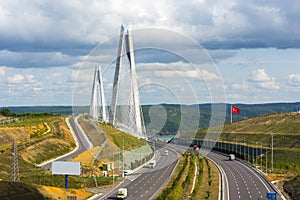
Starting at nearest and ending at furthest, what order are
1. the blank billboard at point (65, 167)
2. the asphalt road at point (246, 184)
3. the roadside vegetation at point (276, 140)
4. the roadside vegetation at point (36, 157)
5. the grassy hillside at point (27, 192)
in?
the grassy hillside at point (27, 192) → the roadside vegetation at point (36, 157) → the asphalt road at point (246, 184) → the blank billboard at point (65, 167) → the roadside vegetation at point (276, 140)

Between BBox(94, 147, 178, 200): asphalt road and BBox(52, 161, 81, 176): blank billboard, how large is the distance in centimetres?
384

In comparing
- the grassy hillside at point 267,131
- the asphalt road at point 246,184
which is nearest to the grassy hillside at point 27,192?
the asphalt road at point 246,184

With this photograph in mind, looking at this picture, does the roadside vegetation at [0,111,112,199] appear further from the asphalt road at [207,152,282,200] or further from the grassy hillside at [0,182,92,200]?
the asphalt road at [207,152,282,200]

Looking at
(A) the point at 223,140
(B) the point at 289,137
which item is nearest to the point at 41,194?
(B) the point at 289,137

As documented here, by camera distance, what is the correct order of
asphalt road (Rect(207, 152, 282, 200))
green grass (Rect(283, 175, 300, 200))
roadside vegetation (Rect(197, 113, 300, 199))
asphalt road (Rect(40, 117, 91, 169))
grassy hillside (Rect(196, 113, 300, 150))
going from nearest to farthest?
asphalt road (Rect(207, 152, 282, 200)) → green grass (Rect(283, 175, 300, 200)) → roadside vegetation (Rect(197, 113, 300, 199)) → asphalt road (Rect(40, 117, 91, 169)) → grassy hillside (Rect(196, 113, 300, 150))

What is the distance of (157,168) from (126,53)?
20.2 m

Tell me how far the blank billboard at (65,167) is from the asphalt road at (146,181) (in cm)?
384

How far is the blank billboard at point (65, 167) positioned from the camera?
62.5 m

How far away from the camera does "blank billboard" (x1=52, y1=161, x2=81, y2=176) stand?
6247cm

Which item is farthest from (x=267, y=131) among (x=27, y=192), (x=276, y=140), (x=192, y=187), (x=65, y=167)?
(x=27, y=192)

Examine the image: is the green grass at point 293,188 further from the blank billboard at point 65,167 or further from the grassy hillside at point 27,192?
the blank billboard at point 65,167

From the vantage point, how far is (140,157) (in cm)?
10244

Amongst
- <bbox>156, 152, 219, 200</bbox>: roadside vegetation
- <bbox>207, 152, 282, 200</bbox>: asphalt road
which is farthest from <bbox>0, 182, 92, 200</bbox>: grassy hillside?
<bbox>207, 152, 282, 200</bbox>: asphalt road

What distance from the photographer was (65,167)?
6272 cm
